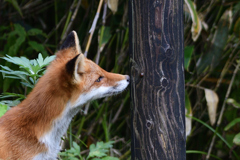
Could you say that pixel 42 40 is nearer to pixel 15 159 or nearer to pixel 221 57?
pixel 221 57

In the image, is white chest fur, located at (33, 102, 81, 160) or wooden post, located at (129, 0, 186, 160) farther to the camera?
white chest fur, located at (33, 102, 81, 160)

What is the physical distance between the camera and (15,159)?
278 centimetres

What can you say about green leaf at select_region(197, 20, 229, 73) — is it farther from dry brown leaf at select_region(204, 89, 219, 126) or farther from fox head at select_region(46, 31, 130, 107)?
fox head at select_region(46, 31, 130, 107)

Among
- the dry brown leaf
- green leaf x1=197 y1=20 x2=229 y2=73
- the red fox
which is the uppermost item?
the red fox

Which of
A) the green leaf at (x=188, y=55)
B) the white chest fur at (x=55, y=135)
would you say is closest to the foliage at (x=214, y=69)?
the green leaf at (x=188, y=55)

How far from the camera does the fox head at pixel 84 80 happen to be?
297 centimetres

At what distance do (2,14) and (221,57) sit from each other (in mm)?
4552

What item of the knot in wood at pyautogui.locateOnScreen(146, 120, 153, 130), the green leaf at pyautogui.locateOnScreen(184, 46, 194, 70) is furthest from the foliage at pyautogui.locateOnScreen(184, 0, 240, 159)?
the knot in wood at pyautogui.locateOnScreen(146, 120, 153, 130)

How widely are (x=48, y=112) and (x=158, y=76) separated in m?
1.05

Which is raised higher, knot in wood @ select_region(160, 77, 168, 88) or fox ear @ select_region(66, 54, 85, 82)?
fox ear @ select_region(66, 54, 85, 82)

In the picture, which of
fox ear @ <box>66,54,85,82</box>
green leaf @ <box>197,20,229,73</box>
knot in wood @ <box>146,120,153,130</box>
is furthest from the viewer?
green leaf @ <box>197,20,229,73</box>

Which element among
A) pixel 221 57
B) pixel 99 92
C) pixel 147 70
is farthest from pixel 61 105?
pixel 221 57

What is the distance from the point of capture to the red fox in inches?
112

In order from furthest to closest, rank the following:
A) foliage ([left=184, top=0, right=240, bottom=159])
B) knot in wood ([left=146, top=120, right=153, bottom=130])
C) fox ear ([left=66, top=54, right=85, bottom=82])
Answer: foliage ([left=184, top=0, right=240, bottom=159])
knot in wood ([left=146, top=120, right=153, bottom=130])
fox ear ([left=66, top=54, right=85, bottom=82])
